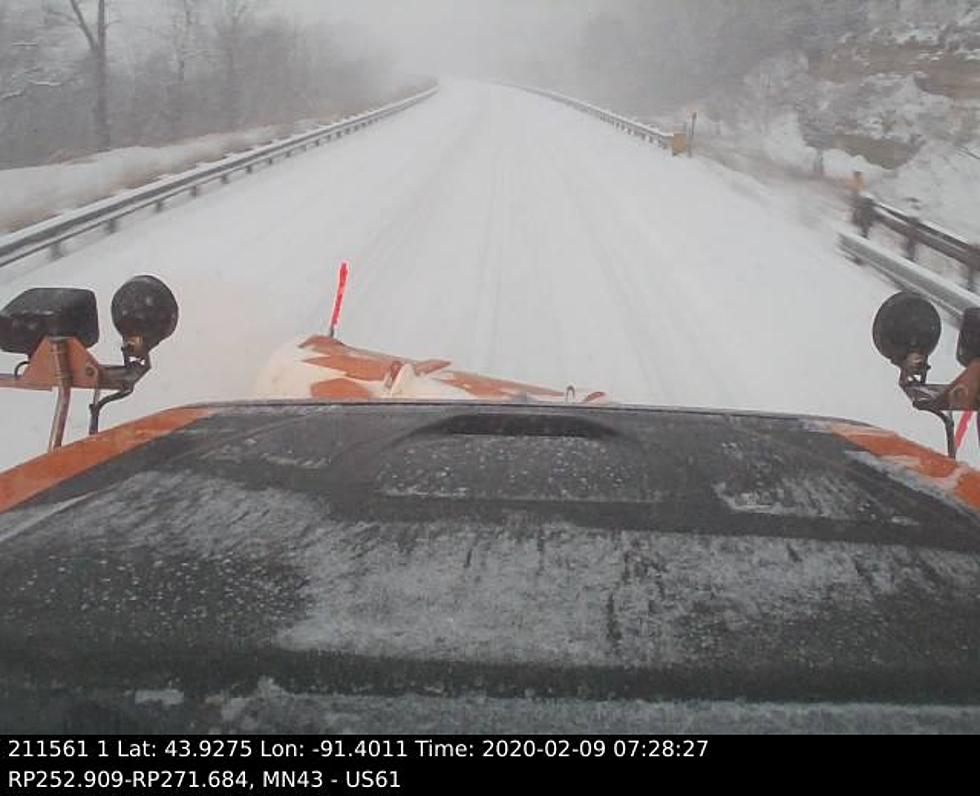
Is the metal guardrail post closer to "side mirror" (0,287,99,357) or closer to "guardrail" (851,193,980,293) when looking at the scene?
"guardrail" (851,193,980,293)

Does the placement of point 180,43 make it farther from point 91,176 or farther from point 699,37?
point 699,37

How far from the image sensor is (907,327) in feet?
9.59

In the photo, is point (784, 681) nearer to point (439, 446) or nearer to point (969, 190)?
point (439, 446)

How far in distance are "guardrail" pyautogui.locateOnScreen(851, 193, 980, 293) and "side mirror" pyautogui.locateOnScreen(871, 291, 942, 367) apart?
652 centimetres

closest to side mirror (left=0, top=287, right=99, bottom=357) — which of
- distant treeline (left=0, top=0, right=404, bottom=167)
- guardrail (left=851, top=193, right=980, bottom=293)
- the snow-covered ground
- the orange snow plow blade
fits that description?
the orange snow plow blade

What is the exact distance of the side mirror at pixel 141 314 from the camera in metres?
2.91

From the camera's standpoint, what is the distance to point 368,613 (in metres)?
1.40

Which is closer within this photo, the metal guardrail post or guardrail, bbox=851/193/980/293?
guardrail, bbox=851/193/980/293

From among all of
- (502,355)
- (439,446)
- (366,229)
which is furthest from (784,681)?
(366,229)

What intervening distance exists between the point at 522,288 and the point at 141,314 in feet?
19.9

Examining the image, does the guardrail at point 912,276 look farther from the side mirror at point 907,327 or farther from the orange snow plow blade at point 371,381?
the orange snow plow blade at point 371,381

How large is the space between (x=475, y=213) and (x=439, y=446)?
34.8 ft

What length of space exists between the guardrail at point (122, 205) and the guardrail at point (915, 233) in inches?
396

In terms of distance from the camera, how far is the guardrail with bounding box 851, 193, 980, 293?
8570mm
